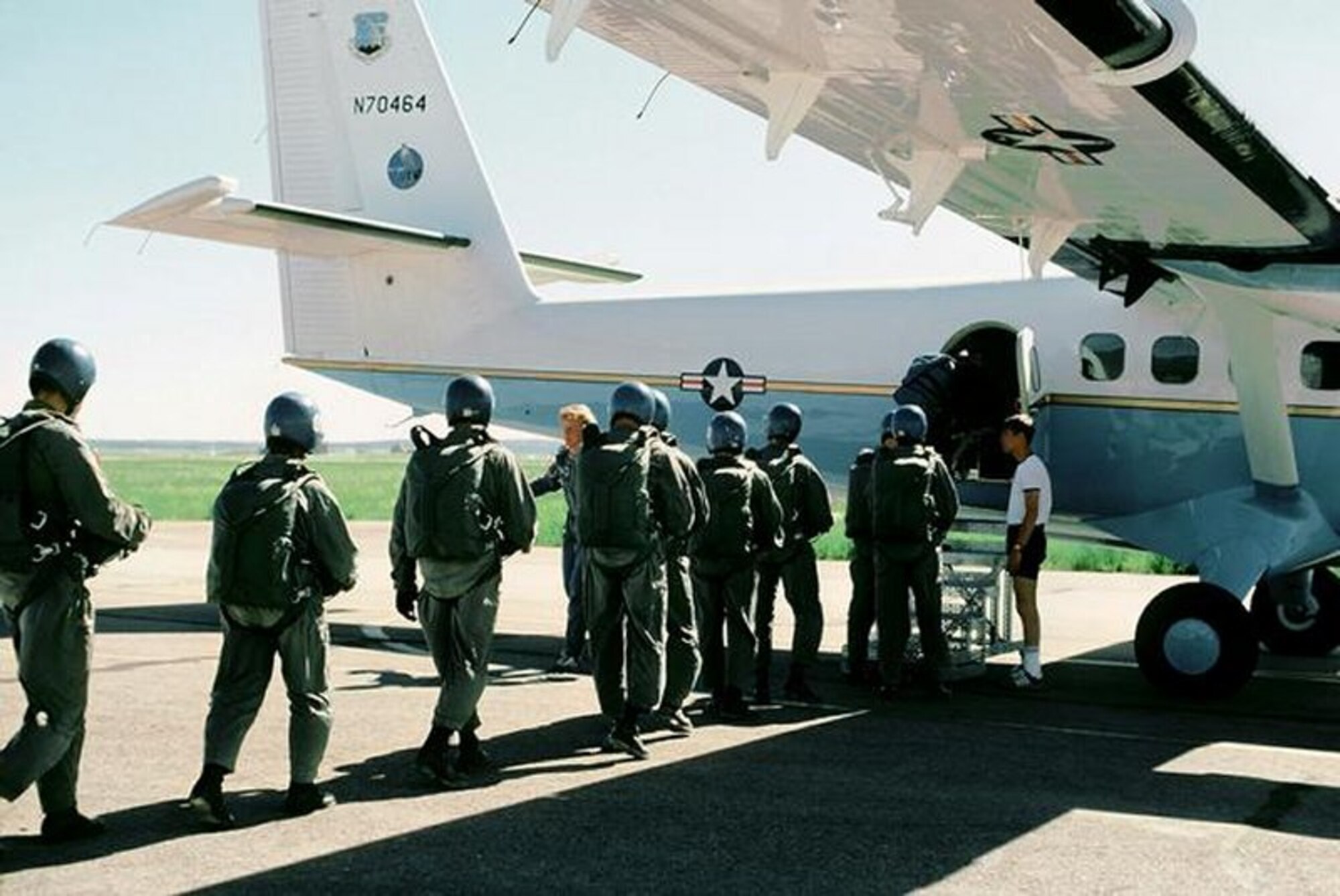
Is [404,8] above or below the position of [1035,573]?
above

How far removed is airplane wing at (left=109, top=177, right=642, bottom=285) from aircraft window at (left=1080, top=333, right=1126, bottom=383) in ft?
19.7

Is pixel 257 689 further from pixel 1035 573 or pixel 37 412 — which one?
pixel 1035 573

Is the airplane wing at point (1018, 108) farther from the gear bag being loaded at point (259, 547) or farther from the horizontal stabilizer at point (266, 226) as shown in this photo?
the horizontal stabilizer at point (266, 226)

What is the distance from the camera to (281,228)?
12.9 metres

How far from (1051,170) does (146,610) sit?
393 inches

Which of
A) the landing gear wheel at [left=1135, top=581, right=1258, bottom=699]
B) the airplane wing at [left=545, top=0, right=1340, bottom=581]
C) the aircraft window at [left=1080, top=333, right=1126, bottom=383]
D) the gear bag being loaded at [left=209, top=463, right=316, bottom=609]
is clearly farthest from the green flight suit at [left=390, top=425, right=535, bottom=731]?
the aircraft window at [left=1080, top=333, right=1126, bottom=383]

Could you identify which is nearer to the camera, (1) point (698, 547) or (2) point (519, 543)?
(2) point (519, 543)

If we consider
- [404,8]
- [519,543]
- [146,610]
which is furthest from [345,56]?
[519,543]

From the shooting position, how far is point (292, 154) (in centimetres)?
1504

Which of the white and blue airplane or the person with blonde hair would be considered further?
the person with blonde hair

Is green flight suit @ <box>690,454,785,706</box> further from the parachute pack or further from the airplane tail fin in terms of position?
the airplane tail fin

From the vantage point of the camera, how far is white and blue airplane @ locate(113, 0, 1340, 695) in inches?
269

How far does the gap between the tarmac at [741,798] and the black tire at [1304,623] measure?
5.71 feet

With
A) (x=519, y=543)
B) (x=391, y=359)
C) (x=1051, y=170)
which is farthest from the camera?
(x=391, y=359)
